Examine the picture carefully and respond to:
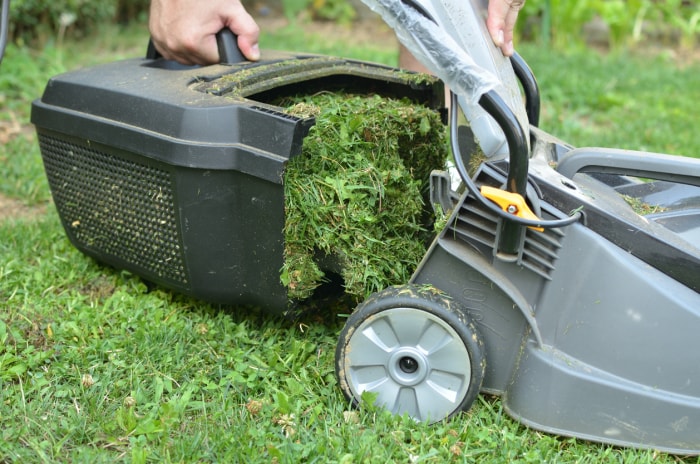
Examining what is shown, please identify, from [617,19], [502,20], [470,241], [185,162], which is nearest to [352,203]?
[470,241]

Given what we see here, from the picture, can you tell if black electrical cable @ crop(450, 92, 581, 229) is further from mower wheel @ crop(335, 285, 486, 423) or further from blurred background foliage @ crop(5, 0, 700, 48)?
blurred background foliage @ crop(5, 0, 700, 48)

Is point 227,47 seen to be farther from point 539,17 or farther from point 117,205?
point 539,17

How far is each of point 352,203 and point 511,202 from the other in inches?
14.9

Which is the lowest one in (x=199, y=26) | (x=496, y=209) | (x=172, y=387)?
(x=172, y=387)

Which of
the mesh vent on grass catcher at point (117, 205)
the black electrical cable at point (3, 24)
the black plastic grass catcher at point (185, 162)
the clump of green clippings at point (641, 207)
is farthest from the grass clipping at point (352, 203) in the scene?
the black electrical cable at point (3, 24)

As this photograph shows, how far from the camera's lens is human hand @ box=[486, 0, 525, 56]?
1.57m

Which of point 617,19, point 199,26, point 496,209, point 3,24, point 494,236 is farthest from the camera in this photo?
point 617,19

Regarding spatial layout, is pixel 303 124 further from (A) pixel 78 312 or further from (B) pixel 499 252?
(A) pixel 78 312

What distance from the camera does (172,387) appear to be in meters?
1.65

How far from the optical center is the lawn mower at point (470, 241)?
1396 millimetres

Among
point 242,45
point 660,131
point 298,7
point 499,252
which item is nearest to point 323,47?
point 298,7

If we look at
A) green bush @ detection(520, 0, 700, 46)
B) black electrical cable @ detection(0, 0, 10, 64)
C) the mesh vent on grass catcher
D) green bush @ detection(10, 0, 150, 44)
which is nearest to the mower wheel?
the mesh vent on grass catcher

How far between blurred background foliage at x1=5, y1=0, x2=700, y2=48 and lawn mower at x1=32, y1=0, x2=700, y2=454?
107 inches

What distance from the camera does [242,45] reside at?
198 cm
